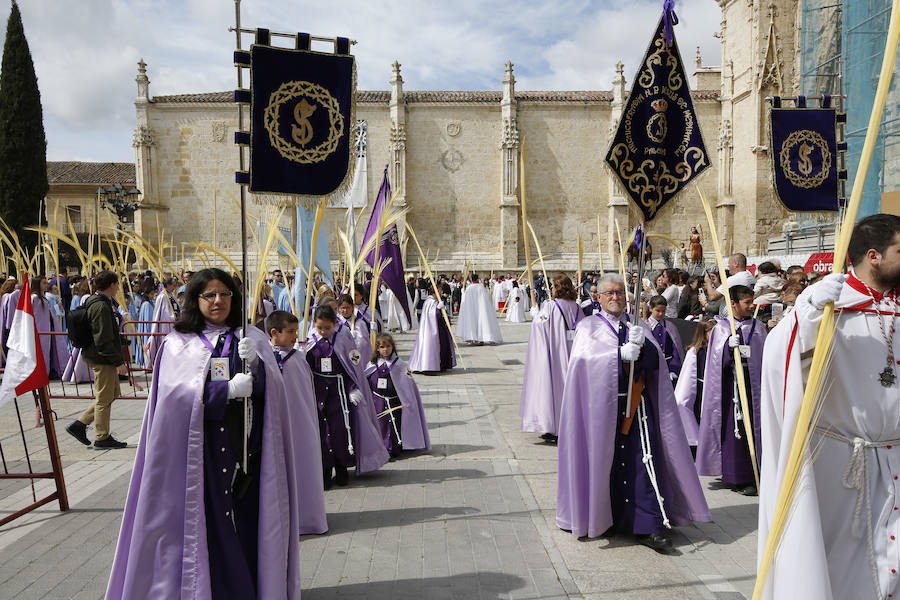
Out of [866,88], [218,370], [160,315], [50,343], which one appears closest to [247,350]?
[218,370]

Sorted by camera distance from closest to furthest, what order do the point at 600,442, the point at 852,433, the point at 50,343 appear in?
1. the point at 852,433
2. the point at 600,442
3. the point at 50,343

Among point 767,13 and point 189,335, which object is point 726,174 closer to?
point 767,13

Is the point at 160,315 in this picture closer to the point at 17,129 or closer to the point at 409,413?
the point at 409,413

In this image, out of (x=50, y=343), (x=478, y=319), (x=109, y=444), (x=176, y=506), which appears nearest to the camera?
(x=176, y=506)

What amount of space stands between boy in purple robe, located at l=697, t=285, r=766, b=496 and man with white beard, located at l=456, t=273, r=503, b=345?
1183 cm

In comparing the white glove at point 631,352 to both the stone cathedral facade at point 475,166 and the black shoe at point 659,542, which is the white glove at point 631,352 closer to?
the black shoe at point 659,542

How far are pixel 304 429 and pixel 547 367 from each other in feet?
12.5

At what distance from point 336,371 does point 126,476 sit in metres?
2.25

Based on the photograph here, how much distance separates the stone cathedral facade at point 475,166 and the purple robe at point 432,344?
20.0 meters

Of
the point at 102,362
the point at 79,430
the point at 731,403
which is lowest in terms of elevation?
the point at 79,430

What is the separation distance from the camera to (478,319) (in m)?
17.8

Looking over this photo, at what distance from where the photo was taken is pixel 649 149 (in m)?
4.68

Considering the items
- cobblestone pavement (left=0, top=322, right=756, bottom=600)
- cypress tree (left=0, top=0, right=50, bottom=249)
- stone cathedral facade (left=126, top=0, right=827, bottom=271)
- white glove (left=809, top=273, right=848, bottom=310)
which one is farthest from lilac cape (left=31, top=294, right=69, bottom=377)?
stone cathedral facade (left=126, top=0, right=827, bottom=271)

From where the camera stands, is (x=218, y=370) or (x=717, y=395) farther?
(x=717, y=395)
